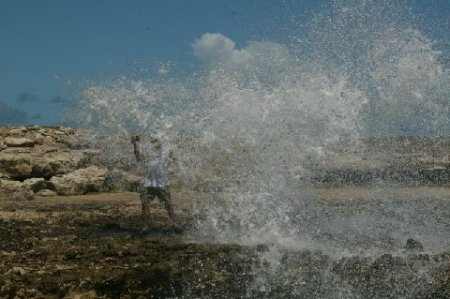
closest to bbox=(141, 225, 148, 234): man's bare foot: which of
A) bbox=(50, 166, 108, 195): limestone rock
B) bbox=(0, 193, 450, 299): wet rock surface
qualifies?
bbox=(0, 193, 450, 299): wet rock surface

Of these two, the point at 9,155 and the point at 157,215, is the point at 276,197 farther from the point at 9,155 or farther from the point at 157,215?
the point at 9,155

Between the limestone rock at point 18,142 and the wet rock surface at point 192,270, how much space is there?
6.79m

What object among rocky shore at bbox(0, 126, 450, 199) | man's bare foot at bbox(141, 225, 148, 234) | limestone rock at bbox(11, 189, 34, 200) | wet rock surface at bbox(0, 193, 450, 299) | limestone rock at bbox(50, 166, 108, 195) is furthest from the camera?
rocky shore at bbox(0, 126, 450, 199)

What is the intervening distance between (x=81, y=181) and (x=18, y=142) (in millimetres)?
2703

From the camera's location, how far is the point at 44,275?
623cm

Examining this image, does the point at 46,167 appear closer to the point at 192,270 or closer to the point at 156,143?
the point at 156,143

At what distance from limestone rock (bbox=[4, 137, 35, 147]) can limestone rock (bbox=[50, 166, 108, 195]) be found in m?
1.94

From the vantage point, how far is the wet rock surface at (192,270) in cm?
594

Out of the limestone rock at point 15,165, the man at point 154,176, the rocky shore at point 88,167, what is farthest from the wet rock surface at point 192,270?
the limestone rock at point 15,165

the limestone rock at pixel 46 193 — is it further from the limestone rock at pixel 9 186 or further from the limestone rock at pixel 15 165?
the limestone rock at pixel 15 165

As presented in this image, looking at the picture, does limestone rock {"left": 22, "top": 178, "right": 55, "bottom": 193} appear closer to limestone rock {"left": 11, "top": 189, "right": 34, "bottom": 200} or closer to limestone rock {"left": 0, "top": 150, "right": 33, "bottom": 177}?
limestone rock {"left": 11, "top": 189, "right": 34, "bottom": 200}

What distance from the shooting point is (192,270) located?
655 cm

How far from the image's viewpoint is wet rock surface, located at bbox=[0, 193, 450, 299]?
5.94 m

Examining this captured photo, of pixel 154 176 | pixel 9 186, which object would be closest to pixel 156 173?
pixel 154 176
